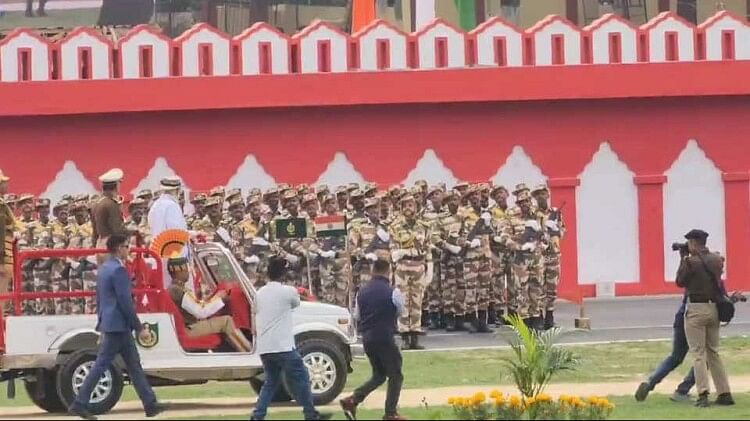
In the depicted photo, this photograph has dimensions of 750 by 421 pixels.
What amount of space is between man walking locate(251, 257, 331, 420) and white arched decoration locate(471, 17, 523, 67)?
13316 millimetres

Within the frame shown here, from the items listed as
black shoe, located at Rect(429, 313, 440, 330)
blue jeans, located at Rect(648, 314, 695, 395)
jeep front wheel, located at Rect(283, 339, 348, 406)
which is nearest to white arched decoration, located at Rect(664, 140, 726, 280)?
black shoe, located at Rect(429, 313, 440, 330)

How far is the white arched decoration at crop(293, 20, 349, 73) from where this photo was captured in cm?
2806

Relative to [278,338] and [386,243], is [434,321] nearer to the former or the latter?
[386,243]

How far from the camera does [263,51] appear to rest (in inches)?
1105

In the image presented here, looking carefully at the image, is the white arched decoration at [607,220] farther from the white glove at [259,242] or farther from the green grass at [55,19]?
the green grass at [55,19]

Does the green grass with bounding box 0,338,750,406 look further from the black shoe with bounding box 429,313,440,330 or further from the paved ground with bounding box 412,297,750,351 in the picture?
the black shoe with bounding box 429,313,440,330

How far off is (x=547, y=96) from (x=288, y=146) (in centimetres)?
365

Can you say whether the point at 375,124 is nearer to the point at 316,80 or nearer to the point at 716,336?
the point at 316,80

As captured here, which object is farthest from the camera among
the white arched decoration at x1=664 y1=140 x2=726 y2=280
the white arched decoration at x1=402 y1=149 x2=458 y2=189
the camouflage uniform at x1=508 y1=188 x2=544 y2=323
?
the white arched decoration at x1=664 y1=140 x2=726 y2=280

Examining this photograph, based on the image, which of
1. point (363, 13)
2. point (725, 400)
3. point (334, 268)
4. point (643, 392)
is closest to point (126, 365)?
point (643, 392)

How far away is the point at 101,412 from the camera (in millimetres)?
16578

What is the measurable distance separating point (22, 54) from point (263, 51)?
3.24m

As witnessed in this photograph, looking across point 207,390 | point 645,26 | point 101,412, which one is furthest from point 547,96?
point 101,412

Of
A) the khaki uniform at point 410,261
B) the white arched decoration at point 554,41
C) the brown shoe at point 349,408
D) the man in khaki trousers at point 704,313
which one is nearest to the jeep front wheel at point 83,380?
the brown shoe at point 349,408
